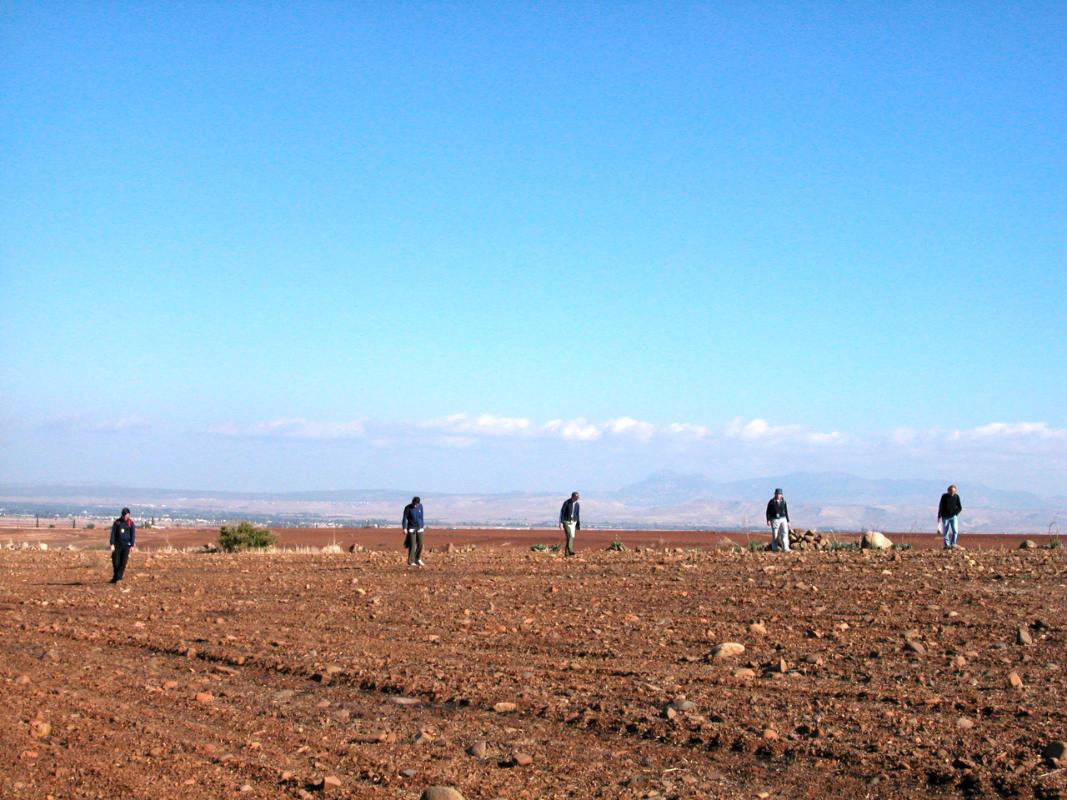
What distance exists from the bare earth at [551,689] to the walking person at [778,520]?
322 inches

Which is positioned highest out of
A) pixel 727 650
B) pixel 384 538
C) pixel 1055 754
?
pixel 727 650

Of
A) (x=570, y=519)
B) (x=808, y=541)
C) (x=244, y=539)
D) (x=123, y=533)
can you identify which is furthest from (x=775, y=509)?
(x=244, y=539)

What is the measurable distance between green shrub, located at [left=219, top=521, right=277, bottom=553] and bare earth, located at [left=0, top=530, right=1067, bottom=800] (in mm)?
17790

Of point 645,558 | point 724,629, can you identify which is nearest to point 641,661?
point 724,629

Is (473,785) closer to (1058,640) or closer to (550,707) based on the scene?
(550,707)

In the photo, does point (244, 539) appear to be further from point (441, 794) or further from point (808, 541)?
point (441, 794)

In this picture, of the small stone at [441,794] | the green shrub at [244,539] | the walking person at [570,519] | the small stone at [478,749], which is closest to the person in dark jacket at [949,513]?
the walking person at [570,519]

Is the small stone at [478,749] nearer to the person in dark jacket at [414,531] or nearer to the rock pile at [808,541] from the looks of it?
the person in dark jacket at [414,531]

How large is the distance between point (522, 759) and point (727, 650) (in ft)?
16.7

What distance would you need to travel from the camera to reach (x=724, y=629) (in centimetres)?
1548

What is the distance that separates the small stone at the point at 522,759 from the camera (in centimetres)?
903

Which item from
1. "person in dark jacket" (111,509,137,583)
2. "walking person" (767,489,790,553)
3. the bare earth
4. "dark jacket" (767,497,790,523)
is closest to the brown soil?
"walking person" (767,489,790,553)

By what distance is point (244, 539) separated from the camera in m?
40.1

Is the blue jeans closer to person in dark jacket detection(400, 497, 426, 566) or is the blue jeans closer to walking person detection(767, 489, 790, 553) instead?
walking person detection(767, 489, 790, 553)
